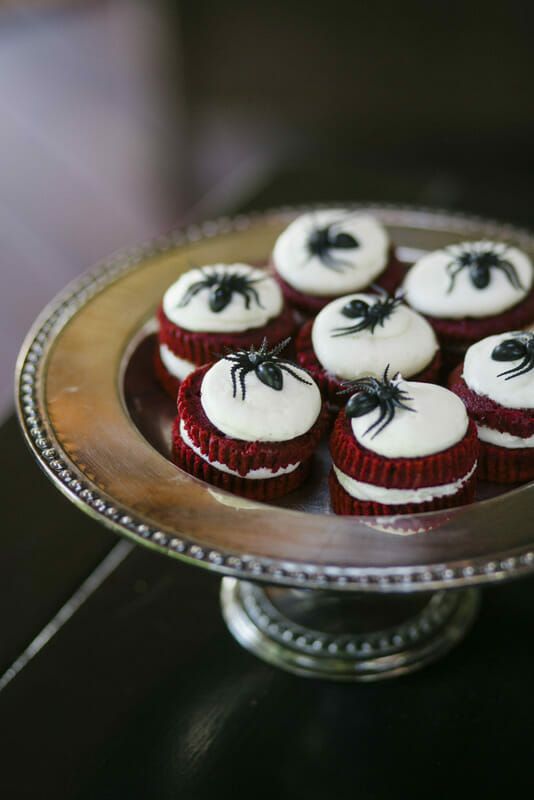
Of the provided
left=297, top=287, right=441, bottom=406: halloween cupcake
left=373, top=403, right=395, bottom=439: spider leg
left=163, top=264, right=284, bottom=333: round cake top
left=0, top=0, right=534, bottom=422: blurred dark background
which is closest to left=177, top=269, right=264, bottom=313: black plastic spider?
left=163, top=264, right=284, bottom=333: round cake top

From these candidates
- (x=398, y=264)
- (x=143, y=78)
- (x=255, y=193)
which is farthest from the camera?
(x=143, y=78)

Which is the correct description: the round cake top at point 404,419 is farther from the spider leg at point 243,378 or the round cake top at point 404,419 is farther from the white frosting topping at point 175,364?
the white frosting topping at point 175,364

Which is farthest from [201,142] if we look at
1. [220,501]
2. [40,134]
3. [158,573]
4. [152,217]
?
[220,501]

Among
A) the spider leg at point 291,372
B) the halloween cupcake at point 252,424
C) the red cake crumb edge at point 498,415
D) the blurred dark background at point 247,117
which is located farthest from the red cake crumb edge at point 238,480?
the blurred dark background at point 247,117

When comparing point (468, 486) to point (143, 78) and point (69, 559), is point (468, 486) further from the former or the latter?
point (143, 78)

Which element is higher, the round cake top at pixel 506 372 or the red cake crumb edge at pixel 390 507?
the round cake top at pixel 506 372

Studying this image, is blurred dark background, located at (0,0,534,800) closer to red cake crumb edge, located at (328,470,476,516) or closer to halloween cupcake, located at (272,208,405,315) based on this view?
red cake crumb edge, located at (328,470,476,516)
